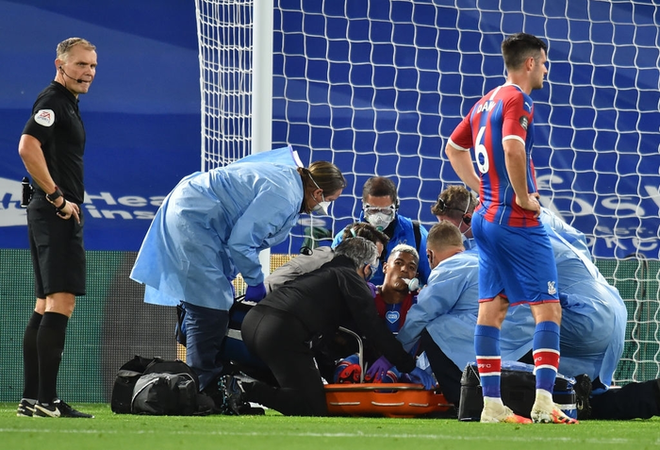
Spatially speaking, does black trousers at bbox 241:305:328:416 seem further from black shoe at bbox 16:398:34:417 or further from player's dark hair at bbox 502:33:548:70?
player's dark hair at bbox 502:33:548:70

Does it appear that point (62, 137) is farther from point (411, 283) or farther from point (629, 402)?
point (629, 402)

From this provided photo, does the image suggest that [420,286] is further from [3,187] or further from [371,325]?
[3,187]

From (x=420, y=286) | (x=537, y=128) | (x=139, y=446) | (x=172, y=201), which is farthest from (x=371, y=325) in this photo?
(x=537, y=128)

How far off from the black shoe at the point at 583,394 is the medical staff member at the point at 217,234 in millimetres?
1624

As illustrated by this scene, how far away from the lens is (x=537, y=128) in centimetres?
803

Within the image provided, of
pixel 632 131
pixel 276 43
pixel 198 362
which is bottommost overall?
pixel 198 362

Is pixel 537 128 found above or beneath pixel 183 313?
above

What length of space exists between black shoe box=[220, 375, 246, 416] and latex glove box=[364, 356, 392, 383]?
709 millimetres

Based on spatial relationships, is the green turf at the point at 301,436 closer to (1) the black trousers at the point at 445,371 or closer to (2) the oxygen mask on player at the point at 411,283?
(1) the black trousers at the point at 445,371

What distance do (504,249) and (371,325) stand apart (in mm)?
1106

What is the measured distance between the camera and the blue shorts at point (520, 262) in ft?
14.4

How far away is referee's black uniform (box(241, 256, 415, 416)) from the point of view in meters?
5.29

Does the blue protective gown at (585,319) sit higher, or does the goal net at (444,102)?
the goal net at (444,102)

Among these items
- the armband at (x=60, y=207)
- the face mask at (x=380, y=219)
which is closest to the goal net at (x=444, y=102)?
the face mask at (x=380, y=219)
